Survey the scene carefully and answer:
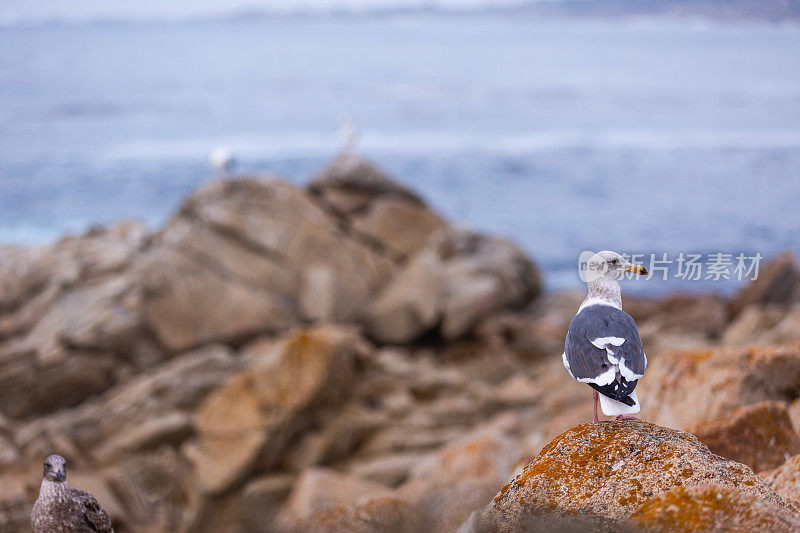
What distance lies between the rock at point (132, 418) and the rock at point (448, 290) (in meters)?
2.88

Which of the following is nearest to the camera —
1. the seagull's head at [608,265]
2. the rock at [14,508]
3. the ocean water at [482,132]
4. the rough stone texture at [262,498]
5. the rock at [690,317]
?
the seagull's head at [608,265]

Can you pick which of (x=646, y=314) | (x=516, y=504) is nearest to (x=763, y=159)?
(x=646, y=314)

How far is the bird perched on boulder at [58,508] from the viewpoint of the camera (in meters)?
2.93

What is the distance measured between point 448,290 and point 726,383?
301 inches

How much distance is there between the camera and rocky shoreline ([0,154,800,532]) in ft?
8.05

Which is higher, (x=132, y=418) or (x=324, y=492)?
(x=324, y=492)

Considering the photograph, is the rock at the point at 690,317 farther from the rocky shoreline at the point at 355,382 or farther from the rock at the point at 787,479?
the rock at the point at 787,479

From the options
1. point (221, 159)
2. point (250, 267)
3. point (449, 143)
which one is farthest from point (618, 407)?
point (449, 143)

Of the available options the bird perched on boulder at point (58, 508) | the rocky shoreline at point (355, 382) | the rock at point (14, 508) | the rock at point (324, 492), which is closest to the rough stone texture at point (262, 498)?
the rocky shoreline at point (355, 382)

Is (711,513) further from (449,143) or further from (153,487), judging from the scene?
(449,143)

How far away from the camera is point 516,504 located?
2.30 metres

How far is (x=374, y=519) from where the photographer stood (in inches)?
147

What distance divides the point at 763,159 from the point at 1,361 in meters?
26.5

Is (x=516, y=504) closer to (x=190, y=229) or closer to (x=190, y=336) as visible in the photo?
(x=190, y=336)
